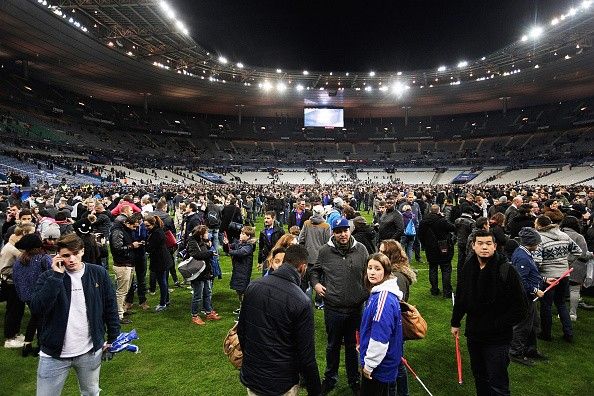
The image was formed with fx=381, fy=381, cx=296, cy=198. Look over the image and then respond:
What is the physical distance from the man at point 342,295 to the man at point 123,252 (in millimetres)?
3408

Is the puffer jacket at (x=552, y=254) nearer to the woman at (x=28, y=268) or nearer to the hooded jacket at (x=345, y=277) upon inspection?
the hooded jacket at (x=345, y=277)

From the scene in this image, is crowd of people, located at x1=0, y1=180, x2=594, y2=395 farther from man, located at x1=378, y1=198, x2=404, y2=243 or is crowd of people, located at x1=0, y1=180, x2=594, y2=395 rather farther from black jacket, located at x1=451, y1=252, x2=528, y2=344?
man, located at x1=378, y1=198, x2=404, y2=243

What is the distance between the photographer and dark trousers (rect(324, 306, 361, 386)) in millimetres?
3830

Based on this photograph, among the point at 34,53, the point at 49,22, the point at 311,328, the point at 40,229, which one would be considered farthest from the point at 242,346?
the point at 34,53

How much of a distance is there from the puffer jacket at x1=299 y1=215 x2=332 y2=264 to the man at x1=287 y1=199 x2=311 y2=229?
3.44 metres

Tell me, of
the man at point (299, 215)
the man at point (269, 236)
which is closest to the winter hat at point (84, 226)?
the man at point (269, 236)

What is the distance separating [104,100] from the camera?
51.2 m

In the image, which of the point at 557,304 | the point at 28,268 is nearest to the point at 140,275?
the point at 28,268

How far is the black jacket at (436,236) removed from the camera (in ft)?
22.9

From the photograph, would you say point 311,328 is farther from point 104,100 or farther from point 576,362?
point 104,100

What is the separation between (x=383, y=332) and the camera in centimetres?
268

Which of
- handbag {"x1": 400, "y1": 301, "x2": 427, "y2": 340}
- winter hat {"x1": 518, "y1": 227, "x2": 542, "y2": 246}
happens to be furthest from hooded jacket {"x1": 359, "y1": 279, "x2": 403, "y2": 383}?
winter hat {"x1": 518, "y1": 227, "x2": 542, "y2": 246}

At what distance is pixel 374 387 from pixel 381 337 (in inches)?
17.6

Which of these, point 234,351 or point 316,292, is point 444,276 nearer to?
point 316,292
